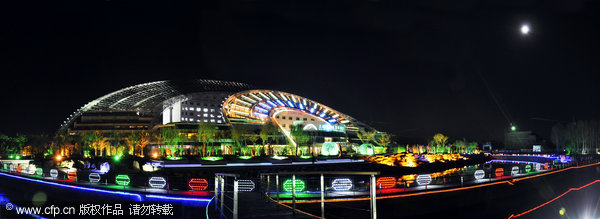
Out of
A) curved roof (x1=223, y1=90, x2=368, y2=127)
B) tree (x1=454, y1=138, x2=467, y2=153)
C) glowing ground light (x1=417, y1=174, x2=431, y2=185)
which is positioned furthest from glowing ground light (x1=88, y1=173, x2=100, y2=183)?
tree (x1=454, y1=138, x2=467, y2=153)

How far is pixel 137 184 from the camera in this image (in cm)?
2212

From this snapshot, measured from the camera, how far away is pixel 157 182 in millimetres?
21000

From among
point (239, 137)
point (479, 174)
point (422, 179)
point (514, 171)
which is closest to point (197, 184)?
point (422, 179)

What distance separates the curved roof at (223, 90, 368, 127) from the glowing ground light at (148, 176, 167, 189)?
6569cm

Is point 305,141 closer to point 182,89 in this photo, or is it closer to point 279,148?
point 279,148

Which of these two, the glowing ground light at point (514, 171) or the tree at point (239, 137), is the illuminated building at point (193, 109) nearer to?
the tree at point (239, 137)

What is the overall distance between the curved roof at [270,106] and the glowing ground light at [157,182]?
216ft

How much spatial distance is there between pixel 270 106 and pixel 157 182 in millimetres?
79533

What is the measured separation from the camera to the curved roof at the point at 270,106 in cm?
9194

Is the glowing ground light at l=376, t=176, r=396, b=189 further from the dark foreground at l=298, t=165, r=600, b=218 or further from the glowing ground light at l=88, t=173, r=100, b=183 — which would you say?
the glowing ground light at l=88, t=173, r=100, b=183

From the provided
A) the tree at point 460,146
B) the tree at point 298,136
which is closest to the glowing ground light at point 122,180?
the tree at point 298,136

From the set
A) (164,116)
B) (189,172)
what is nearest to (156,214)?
(189,172)

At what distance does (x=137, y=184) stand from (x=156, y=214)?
864 cm

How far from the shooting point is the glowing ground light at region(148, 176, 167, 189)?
68.3 ft
